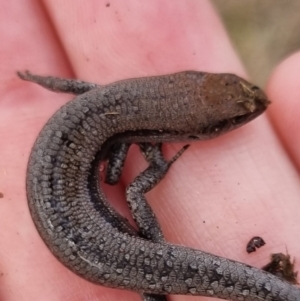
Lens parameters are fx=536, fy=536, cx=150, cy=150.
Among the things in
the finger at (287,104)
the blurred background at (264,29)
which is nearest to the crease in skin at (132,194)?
the finger at (287,104)

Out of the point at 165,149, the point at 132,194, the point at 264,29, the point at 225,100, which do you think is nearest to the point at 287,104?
the point at 225,100

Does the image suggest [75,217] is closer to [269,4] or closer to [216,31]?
[216,31]

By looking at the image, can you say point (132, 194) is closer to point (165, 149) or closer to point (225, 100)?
point (165, 149)

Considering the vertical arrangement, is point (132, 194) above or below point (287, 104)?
below

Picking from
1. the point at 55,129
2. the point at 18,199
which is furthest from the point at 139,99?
the point at 18,199

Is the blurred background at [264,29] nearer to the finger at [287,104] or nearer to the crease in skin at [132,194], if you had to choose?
the finger at [287,104]

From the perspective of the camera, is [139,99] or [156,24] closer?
[139,99]
